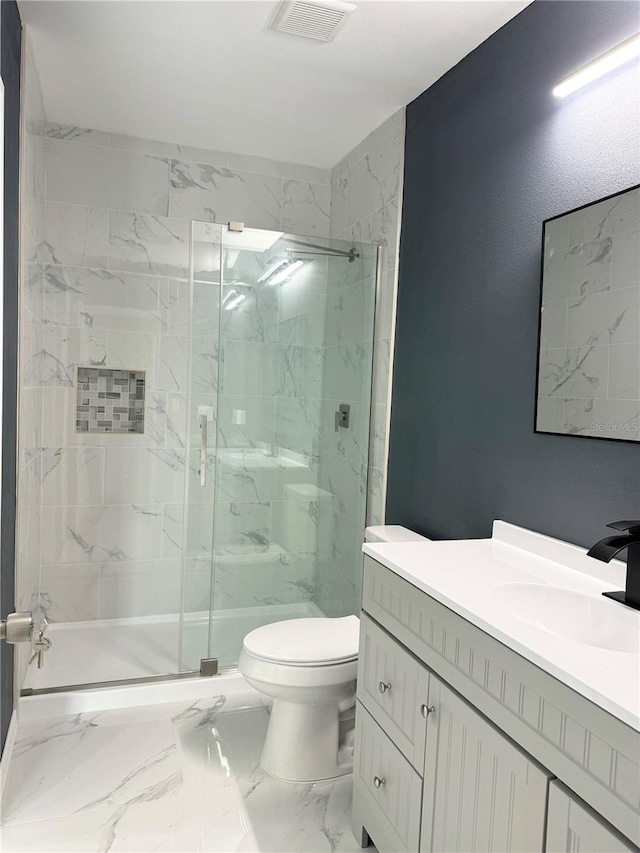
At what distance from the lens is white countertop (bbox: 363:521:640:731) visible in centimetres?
100

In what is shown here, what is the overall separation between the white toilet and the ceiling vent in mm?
2051

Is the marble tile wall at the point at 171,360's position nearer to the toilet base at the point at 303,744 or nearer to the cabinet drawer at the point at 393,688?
the toilet base at the point at 303,744

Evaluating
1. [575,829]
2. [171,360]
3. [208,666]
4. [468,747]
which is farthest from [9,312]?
[575,829]

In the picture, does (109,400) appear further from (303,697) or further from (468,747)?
(468,747)

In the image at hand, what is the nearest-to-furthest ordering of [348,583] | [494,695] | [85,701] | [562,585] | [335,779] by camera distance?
[494,695] → [562,585] → [335,779] → [85,701] → [348,583]

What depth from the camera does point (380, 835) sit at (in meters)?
1.66

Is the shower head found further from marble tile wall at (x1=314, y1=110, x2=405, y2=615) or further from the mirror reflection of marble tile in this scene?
the mirror reflection of marble tile

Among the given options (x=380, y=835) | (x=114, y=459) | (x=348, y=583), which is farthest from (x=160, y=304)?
(x=380, y=835)

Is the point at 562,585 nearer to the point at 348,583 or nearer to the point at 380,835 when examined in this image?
the point at 380,835

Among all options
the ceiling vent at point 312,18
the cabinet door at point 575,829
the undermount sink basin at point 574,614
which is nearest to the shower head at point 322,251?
→ the ceiling vent at point 312,18

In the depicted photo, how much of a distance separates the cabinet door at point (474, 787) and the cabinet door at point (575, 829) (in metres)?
0.02

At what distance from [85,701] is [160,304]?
1.90 meters

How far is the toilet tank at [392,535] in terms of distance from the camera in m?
2.33

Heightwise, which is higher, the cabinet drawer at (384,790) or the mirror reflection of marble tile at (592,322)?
the mirror reflection of marble tile at (592,322)
